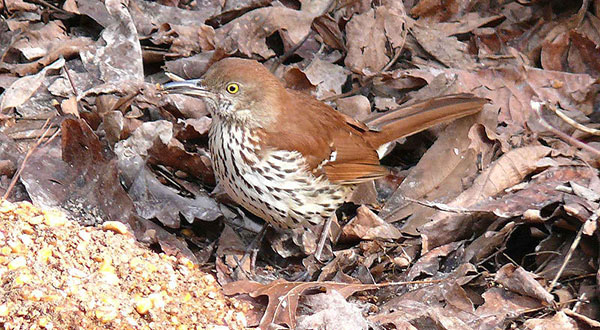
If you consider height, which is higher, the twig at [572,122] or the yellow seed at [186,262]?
the twig at [572,122]

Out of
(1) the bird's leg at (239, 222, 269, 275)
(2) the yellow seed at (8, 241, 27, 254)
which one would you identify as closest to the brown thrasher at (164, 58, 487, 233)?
(1) the bird's leg at (239, 222, 269, 275)

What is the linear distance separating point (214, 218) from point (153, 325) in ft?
4.12

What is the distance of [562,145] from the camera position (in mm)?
5055

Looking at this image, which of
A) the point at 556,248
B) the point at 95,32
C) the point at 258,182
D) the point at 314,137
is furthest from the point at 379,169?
the point at 95,32

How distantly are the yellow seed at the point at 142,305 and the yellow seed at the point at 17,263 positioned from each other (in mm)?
465

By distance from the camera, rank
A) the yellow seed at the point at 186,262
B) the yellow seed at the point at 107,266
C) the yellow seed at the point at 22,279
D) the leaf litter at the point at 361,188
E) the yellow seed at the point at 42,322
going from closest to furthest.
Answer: the yellow seed at the point at 42,322 → the yellow seed at the point at 22,279 → the yellow seed at the point at 107,266 → the leaf litter at the point at 361,188 → the yellow seed at the point at 186,262

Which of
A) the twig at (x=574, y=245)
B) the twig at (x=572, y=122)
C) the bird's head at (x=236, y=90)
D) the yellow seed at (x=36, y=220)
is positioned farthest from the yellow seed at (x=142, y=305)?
the twig at (x=572, y=122)

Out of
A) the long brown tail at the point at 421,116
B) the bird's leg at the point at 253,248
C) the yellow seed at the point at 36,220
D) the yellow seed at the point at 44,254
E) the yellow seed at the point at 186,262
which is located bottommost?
the bird's leg at the point at 253,248

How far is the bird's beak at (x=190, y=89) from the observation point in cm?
427

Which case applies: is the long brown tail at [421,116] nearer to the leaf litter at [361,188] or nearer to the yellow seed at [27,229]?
the leaf litter at [361,188]

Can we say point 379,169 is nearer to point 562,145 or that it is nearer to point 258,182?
point 258,182

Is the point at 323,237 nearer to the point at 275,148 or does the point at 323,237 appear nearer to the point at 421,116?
the point at 275,148

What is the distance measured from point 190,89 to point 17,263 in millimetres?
1388

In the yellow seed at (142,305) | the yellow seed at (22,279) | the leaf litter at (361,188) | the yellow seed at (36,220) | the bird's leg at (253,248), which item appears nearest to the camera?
the yellow seed at (22,279)
